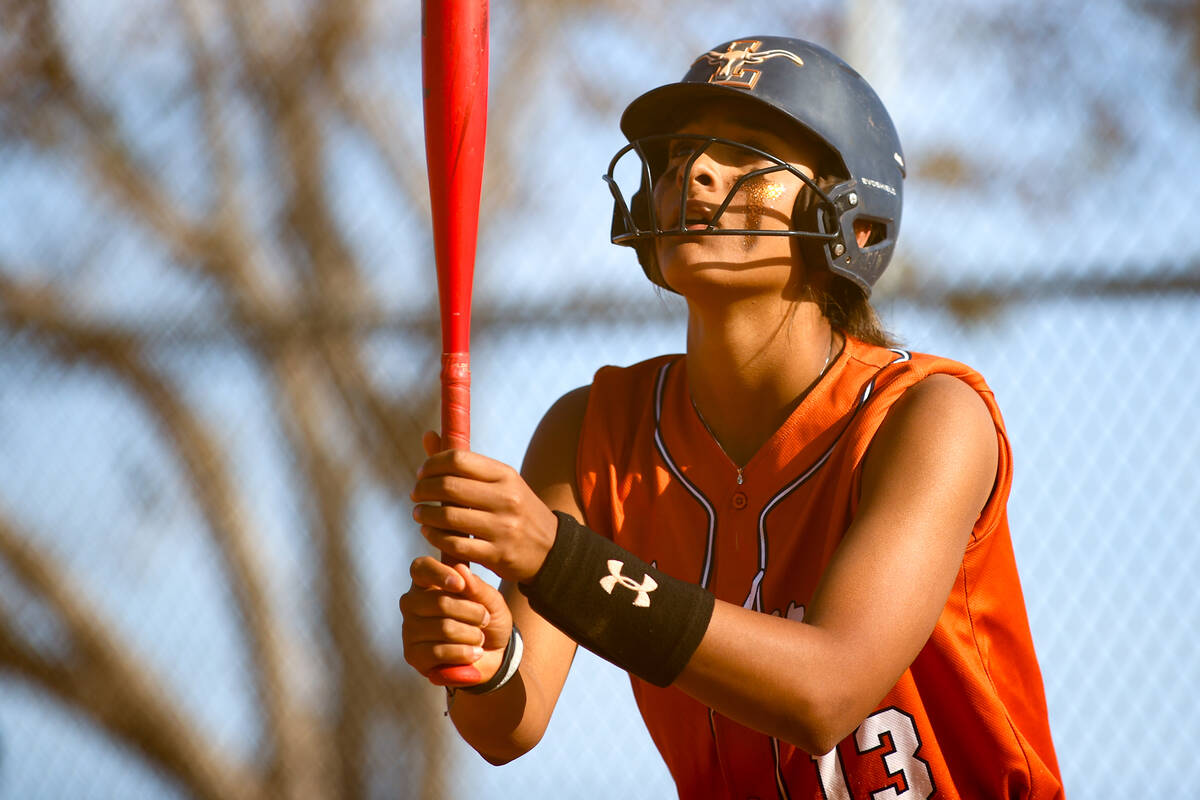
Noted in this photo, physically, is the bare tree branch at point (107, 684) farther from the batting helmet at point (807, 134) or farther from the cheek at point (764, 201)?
the cheek at point (764, 201)

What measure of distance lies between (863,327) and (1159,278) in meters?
1.66

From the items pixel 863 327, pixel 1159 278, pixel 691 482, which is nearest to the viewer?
pixel 691 482

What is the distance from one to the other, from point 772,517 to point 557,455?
38 cm

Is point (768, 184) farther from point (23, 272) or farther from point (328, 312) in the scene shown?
point (23, 272)

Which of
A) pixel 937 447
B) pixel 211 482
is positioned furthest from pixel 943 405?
pixel 211 482

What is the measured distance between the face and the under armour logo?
535mm

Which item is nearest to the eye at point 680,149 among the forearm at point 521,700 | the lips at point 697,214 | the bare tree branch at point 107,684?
the lips at point 697,214

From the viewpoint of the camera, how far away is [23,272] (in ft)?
12.2

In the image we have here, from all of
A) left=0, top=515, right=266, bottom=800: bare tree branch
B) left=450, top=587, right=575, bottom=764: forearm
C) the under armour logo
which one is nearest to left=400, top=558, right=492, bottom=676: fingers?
the under armour logo

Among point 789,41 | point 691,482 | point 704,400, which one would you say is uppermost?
point 789,41

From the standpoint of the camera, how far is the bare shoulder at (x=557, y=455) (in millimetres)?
1836

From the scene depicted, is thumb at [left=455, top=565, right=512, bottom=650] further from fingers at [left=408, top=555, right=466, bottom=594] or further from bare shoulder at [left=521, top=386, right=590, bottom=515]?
bare shoulder at [left=521, top=386, right=590, bottom=515]

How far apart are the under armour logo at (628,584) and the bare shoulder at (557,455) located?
556mm

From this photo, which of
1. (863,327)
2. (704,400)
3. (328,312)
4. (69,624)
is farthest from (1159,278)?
(69,624)
